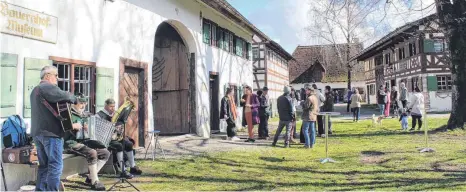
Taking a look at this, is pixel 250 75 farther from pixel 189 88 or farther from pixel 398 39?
pixel 398 39

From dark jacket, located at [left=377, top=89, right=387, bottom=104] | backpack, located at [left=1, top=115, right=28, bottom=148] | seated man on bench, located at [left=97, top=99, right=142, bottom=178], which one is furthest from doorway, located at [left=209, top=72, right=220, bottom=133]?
backpack, located at [left=1, top=115, right=28, bottom=148]

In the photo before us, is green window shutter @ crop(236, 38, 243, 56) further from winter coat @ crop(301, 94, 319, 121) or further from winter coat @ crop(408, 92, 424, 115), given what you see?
winter coat @ crop(301, 94, 319, 121)

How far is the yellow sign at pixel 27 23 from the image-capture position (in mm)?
5719

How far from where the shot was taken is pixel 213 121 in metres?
14.7

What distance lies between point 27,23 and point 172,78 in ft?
22.4

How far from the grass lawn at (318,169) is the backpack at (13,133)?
140 centimetres

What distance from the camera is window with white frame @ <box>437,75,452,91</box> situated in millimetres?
25578

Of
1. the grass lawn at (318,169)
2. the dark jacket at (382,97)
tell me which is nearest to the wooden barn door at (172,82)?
the grass lawn at (318,169)

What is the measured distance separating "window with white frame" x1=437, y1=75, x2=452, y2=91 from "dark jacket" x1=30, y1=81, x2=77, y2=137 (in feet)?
84.0

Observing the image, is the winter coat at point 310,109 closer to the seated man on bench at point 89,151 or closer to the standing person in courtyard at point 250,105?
the standing person in courtyard at point 250,105

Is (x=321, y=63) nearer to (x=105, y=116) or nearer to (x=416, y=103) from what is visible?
(x=416, y=103)

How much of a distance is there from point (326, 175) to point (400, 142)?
4.78 meters

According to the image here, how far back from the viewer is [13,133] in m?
5.48

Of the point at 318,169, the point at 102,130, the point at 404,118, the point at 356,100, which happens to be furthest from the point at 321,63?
the point at 102,130
